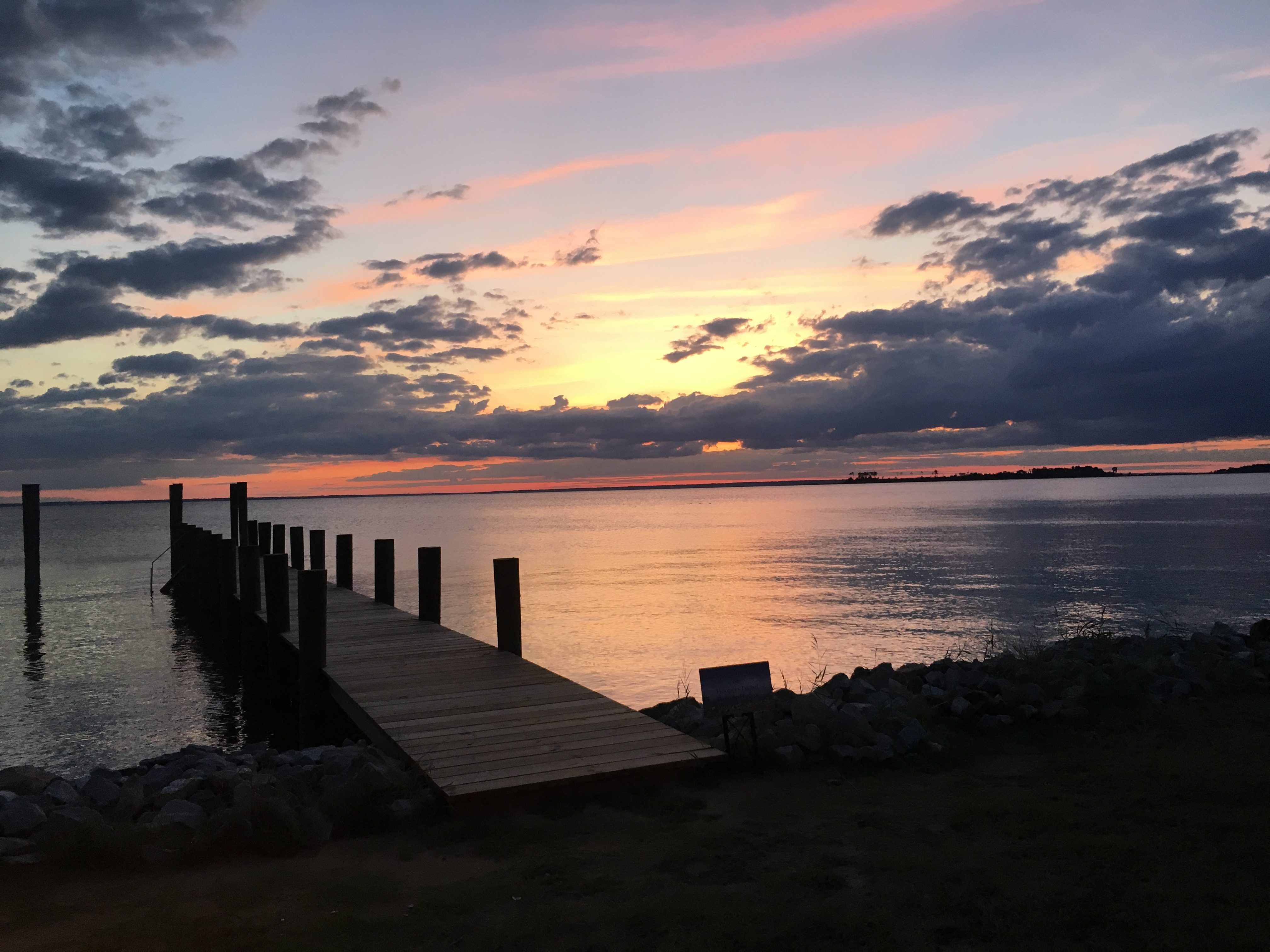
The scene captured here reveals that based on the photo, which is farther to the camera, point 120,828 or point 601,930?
point 120,828

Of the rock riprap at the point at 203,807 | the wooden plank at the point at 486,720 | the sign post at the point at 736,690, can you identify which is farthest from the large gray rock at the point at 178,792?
the sign post at the point at 736,690

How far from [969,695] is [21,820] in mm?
7220

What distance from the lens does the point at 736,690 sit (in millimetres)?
6316

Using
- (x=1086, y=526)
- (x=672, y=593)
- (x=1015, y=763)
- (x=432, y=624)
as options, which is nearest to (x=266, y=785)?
(x=1015, y=763)

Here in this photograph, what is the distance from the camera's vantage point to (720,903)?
4.40 metres

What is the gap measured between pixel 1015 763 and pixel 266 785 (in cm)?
535

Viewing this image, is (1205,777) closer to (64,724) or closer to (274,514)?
(64,724)

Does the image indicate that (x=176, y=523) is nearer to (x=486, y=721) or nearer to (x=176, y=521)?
(x=176, y=521)

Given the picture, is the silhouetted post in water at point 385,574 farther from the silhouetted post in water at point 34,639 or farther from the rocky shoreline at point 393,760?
the silhouetted post in water at point 34,639

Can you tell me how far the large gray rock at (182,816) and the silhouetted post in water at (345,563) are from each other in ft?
43.0

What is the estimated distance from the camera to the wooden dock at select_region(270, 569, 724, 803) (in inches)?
249

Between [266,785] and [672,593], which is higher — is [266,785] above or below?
above

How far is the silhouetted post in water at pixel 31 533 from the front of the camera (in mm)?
29531

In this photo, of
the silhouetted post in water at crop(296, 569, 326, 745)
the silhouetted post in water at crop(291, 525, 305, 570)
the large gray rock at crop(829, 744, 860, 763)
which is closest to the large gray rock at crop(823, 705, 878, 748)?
the large gray rock at crop(829, 744, 860, 763)
